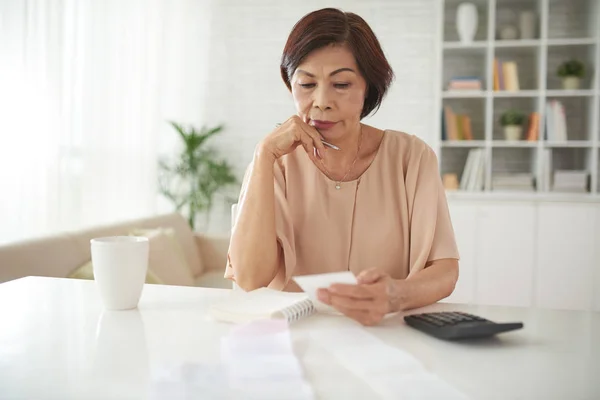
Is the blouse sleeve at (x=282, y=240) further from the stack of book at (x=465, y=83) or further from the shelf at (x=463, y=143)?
the stack of book at (x=465, y=83)

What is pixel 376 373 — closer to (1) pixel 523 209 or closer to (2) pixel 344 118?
(2) pixel 344 118

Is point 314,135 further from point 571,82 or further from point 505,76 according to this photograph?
point 571,82

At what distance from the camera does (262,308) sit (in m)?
0.96

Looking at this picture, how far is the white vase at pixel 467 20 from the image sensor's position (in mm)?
3996

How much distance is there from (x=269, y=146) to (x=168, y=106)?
3.65 meters

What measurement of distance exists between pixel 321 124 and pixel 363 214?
0.88ft

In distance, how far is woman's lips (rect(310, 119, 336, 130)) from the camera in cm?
149

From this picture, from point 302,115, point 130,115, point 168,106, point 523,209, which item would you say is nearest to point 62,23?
point 130,115

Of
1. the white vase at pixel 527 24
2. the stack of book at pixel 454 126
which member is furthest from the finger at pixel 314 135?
the white vase at pixel 527 24

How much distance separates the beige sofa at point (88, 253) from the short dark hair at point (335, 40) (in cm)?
124

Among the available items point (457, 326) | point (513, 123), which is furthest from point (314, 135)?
point (513, 123)

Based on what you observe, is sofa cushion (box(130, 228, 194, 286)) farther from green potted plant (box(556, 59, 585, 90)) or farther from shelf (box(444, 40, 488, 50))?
green potted plant (box(556, 59, 585, 90))

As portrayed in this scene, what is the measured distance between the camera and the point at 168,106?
4.83 meters

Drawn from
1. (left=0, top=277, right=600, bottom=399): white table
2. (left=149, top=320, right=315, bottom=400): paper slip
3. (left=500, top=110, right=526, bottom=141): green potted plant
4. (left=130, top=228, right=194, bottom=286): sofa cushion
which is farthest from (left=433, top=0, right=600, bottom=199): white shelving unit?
(left=149, top=320, right=315, bottom=400): paper slip
